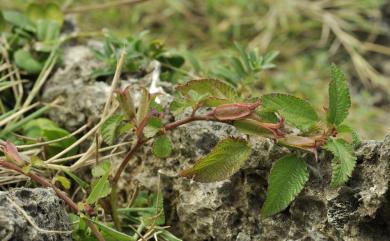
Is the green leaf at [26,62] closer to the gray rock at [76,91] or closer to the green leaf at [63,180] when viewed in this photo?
the gray rock at [76,91]

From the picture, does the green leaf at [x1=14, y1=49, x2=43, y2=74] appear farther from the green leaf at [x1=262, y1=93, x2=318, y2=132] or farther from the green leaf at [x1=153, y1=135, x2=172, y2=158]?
the green leaf at [x1=262, y1=93, x2=318, y2=132]

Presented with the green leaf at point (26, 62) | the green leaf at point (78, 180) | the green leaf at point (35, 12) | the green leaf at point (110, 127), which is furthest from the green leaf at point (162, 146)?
the green leaf at point (35, 12)

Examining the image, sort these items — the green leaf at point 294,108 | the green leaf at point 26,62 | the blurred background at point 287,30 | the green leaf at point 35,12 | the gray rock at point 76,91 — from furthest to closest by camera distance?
the blurred background at point 287,30, the green leaf at point 35,12, the green leaf at point 26,62, the gray rock at point 76,91, the green leaf at point 294,108

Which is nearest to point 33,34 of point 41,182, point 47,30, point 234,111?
point 47,30

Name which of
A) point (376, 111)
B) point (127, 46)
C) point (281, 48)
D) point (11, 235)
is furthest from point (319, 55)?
point (11, 235)

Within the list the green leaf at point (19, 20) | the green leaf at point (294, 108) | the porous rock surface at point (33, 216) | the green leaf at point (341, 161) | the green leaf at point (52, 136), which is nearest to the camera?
the porous rock surface at point (33, 216)
